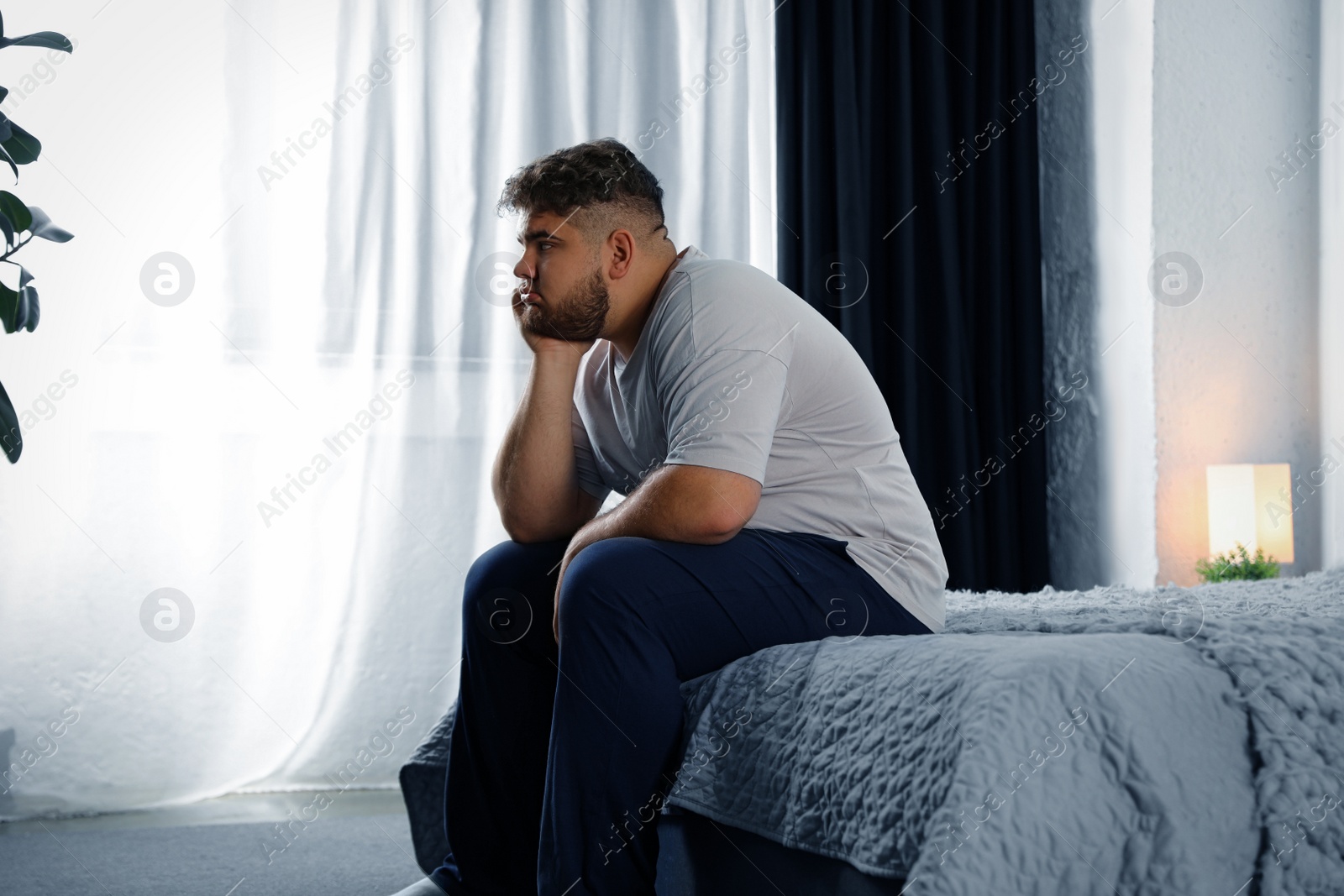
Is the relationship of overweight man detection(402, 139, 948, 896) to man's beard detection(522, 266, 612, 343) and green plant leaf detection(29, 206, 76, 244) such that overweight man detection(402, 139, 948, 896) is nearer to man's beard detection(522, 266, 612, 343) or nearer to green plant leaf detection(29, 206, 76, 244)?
man's beard detection(522, 266, 612, 343)

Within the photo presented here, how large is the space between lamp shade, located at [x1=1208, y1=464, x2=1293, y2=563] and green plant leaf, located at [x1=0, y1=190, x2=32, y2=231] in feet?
7.99

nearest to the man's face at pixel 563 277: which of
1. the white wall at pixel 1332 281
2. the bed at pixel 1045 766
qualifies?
the bed at pixel 1045 766

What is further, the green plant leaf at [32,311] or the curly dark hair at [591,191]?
the green plant leaf at [32,311]

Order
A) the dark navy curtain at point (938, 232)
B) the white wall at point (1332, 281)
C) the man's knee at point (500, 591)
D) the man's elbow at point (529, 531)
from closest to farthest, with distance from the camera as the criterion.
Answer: the man's knee at point (500, 591) < the man's elbow at point (529, 531) < the white wall at point (1332, 281) < the dark navy curtain at point (938, 232)

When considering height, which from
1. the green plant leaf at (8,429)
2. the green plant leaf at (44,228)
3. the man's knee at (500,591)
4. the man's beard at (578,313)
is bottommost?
the man's knee at (500,591)

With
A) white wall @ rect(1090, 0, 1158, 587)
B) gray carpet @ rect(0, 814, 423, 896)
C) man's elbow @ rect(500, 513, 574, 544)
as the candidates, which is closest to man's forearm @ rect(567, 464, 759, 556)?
man's elbow @ rect(500, 513, 574, 544)

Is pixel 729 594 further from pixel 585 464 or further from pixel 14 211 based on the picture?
pixel 14 211

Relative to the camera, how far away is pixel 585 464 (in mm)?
1518

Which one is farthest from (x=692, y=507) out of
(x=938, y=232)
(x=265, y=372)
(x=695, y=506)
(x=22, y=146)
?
(x=938, y=232)

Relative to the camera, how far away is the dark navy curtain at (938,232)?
287cm

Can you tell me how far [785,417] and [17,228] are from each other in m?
1.28

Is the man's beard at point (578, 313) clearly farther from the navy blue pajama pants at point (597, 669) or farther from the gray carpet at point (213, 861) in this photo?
the gray carpet at point (213, 861)

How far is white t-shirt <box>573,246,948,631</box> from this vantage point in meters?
1.15

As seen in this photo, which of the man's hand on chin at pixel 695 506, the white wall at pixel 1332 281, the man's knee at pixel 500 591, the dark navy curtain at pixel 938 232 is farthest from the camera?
the dark navy curtain at pixel 938 232
